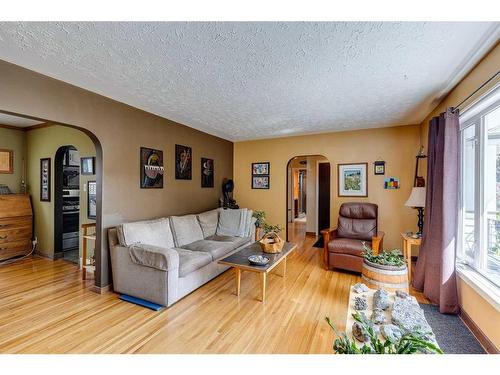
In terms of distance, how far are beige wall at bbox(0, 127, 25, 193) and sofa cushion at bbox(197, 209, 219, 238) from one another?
3.49 meters

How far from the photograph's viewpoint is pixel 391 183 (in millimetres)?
4133

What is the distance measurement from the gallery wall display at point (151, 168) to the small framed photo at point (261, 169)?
223 cm

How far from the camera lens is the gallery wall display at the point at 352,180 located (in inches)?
171

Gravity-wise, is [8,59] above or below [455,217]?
above

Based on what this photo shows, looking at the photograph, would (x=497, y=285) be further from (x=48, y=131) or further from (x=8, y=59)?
(x=48, y=131)

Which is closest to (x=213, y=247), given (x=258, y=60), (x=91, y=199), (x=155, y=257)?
(x=155, y=257)

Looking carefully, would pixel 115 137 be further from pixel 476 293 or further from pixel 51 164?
pixel 476 293

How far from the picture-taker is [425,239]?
281 cm

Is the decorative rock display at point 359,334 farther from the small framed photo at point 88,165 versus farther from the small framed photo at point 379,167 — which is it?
the small framed photo at point 88,165

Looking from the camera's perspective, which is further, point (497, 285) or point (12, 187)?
point (12, 187)

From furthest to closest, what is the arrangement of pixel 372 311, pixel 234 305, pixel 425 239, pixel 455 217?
pixel 425 239
pixel 234 305
pixel 455 217
pixel 372 311

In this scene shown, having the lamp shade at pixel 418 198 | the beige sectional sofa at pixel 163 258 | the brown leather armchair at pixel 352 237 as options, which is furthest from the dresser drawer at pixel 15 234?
the lamp shade at pixel 418 198

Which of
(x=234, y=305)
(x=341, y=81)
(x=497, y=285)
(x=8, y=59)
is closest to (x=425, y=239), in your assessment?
(x=497, y=285)
